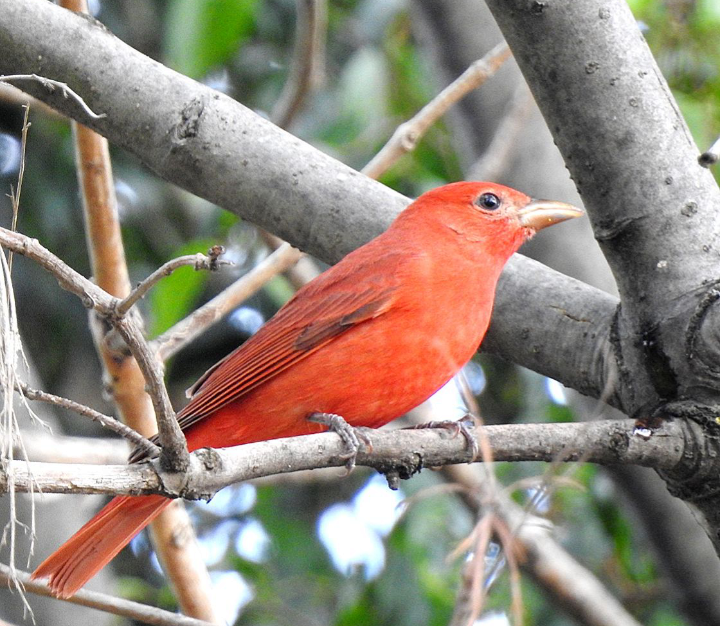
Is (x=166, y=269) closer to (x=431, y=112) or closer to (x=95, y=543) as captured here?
(x=95, y=543)

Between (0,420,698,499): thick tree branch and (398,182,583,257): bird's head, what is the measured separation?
3.60 feet

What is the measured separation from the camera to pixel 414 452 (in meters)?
2.55

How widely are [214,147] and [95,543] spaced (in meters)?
1.13

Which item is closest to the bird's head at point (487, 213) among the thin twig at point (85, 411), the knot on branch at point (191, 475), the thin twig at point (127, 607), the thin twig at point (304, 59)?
the thin twig at point (304, 59)

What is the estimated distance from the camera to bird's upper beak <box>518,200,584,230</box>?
3707mm

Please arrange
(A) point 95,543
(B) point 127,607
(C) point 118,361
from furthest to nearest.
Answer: (C) point 118,361 → (A) point 95,543 → (B) point 127,607

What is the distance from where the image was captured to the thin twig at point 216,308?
128 inches

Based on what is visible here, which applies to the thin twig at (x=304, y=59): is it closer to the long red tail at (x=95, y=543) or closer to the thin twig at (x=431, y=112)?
the thin twig at (x=431, y=112)

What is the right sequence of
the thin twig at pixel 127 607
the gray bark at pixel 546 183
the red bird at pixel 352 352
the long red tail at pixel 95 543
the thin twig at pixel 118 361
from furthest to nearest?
the gray bark at pixel 546 183 → the thin twig at pixel 118 361 → the red bird at pixel 352 352 → the long red tail at pixel 95 543 → the thin twig at pixel 127 607

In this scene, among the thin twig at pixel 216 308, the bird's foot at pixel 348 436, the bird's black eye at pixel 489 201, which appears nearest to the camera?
the bird's foot at pixel 348 436

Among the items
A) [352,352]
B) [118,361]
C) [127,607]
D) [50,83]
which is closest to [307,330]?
[352,352]

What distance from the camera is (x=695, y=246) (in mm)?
2699

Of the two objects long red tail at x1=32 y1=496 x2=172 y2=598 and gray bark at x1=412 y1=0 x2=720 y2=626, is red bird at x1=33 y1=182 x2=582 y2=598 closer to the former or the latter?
long red tail at x1=32 y1=496 x2=172 y2=598

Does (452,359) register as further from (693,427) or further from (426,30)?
(426,30)
